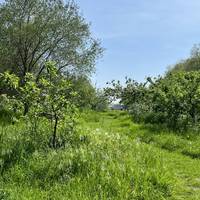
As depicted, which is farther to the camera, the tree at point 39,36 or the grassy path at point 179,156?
the tree at point 39,36

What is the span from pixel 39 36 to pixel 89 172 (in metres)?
14.7

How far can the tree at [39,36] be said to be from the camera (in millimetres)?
22906

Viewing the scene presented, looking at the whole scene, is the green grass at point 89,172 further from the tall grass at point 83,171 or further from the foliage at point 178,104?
the foliage at point 178,104

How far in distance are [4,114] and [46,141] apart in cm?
829

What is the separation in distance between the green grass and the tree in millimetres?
11095

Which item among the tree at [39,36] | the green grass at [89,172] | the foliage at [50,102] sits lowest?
the green grass at [89,172]

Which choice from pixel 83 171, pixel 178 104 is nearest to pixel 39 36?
pixel 178 104

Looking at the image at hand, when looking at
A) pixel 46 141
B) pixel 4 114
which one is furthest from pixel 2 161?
pixel 4 114

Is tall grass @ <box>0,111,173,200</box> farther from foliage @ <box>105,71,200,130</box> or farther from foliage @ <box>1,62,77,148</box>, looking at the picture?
foliage @ <box>105,71,200,130</box>

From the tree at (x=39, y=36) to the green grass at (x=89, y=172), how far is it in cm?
1109

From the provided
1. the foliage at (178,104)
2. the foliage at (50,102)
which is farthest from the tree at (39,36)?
the foliage at (50,102)

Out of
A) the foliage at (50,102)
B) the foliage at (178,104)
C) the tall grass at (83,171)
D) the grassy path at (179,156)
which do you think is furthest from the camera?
the foliage at (178,104)

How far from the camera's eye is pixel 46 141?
11930mm

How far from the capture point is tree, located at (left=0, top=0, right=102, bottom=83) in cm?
2291
